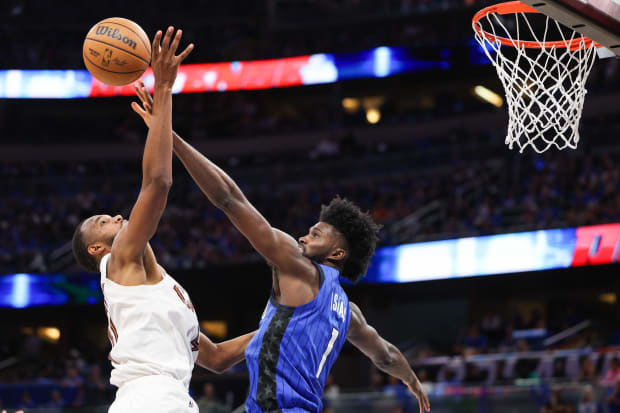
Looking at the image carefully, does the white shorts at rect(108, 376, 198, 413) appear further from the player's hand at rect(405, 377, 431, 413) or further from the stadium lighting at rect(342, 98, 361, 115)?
the stadium lighting at rect(342, 98, 361, 115)

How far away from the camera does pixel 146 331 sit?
3670 millimetres

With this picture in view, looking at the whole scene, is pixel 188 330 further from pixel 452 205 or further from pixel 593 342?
pixel 452 205

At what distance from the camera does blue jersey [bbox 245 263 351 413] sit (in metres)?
3.86

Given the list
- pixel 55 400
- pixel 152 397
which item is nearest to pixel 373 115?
pixel 55 400

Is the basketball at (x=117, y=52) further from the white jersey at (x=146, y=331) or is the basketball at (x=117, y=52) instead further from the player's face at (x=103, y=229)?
→ the white jersey at (x=146, y=331)

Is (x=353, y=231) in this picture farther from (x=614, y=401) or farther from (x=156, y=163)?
(x=614, y=401)

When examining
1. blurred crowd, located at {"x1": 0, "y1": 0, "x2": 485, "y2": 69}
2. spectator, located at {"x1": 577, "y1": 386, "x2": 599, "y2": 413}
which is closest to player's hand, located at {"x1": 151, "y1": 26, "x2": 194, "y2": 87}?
spectator, located at {"x1": 577, "y1": 386, "x2": 599, "y2": 413}

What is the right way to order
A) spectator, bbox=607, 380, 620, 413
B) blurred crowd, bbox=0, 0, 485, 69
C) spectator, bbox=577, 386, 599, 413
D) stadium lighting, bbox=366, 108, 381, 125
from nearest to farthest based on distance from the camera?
spectator, bbox=607, 380, 620, 413 < spectator, bbox=577, 386, 599, 413 < blurred crowd, bbox=0, 0, 485, 69 < stadium lighting, bbox=366, 108, 381, 125

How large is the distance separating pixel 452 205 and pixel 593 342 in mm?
4321

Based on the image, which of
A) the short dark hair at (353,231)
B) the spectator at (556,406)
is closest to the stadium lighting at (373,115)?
the spectator at (556,406)

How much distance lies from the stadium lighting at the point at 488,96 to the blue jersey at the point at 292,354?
1891 cm

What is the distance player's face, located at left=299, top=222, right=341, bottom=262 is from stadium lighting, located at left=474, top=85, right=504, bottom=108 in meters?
18.5

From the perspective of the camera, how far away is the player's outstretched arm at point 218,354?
4.47 metres

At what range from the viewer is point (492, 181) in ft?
58.0
